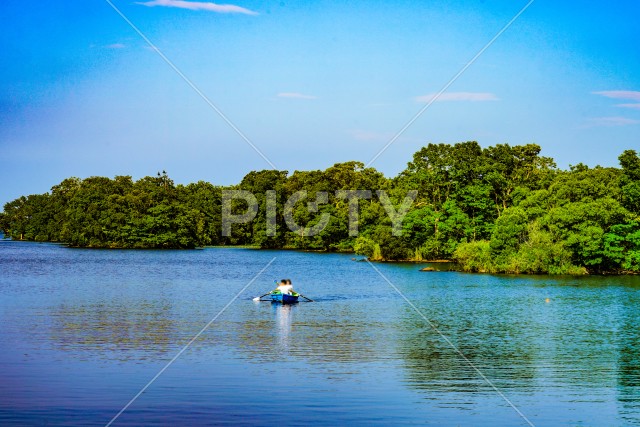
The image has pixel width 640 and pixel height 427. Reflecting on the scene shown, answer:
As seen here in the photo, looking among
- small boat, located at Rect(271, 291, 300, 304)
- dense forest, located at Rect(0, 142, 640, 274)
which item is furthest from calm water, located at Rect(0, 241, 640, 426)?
dense forest, located at Rect(0, 142, 640, 274)

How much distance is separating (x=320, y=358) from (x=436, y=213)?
74.0 meters

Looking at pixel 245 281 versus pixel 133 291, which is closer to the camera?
pixel 133 291

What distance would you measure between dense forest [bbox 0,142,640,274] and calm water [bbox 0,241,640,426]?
18.8 metres

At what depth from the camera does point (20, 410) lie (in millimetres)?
18734

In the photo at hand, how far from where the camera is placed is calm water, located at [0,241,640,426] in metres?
19.4

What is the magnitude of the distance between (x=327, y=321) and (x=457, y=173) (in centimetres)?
6526

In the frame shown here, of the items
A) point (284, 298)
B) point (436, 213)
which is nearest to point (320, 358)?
point (284, 298)

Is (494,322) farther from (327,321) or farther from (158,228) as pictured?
(158,228)

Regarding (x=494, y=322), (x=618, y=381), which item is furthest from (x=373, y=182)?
(x=618, y=381)

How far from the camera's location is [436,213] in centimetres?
9944

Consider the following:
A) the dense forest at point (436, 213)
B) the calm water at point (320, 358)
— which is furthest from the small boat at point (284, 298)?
the dense forest at point (436, 213)

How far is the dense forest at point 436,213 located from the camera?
241 feet

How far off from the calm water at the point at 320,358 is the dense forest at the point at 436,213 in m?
18.8

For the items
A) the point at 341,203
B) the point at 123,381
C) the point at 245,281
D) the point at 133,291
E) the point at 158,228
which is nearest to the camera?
the point at 123,381
